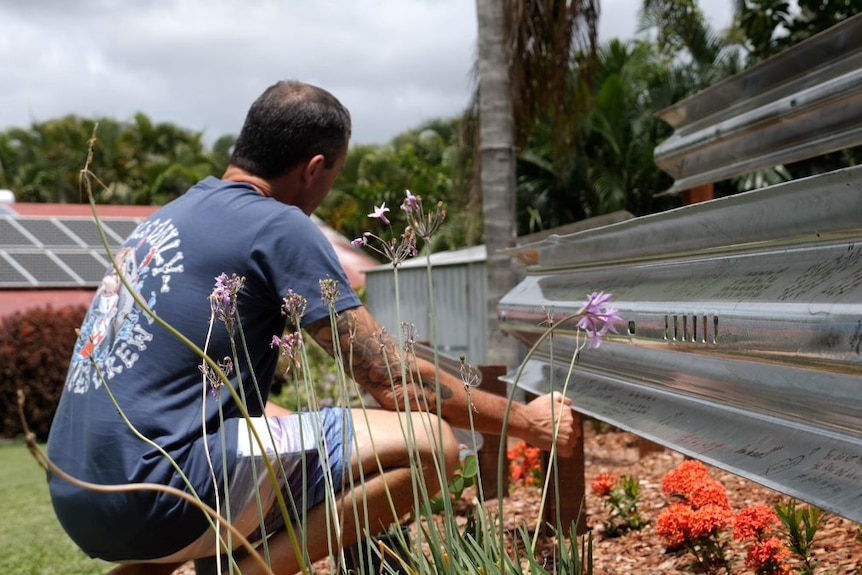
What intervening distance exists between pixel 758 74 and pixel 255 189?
1.60 meters

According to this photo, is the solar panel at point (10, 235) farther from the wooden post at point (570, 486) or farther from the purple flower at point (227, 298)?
the purple flower at point (227, 298)

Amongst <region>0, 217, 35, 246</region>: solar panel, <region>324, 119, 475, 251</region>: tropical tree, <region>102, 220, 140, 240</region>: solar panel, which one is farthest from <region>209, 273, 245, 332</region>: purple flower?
<region>324, 119, 475, 251</region>: tropical tree

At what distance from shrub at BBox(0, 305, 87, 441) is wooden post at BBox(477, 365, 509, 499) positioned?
10.9 meters

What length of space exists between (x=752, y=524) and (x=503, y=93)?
6.62 meters

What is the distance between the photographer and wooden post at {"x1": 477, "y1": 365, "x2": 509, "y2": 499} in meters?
4.23

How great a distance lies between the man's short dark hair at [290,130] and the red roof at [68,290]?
1080 centimetres

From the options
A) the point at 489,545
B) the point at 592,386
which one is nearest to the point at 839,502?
the point at 489,545

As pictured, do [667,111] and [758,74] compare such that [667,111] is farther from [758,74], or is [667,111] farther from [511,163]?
[511,163]

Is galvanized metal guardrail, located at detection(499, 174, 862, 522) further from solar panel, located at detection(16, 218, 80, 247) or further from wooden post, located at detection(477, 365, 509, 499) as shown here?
solar panel, located at detection(16, 218, 80, 247)

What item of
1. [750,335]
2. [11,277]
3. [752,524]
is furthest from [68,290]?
[750,335]

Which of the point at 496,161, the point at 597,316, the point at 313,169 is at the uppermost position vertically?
the point at 496,161

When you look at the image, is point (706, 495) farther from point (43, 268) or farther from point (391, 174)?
point (391, 174)

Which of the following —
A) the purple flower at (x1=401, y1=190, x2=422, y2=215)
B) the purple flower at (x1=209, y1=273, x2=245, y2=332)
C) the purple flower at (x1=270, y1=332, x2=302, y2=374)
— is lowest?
the purple flower at (x1=270, y1=332, x2=302, y2=374)

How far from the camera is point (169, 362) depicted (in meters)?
2.53
